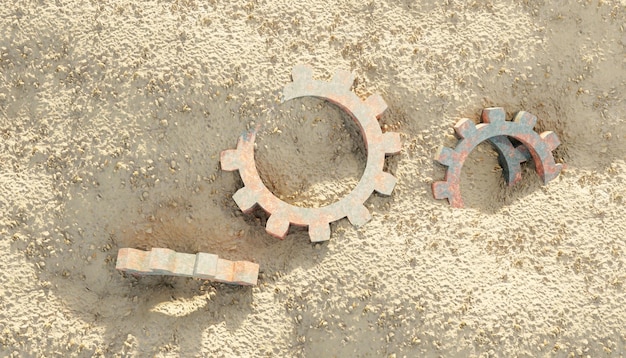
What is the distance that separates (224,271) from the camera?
5539 millimetres

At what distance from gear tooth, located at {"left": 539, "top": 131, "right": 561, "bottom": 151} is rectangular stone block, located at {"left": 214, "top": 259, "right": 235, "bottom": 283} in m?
3.15

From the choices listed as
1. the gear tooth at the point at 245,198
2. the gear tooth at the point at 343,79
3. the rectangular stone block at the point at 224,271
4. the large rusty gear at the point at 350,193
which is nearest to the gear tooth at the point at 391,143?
the large rusty gear at the point at 350,193

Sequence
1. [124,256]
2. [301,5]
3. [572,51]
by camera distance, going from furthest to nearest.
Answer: [572,51], [301,5], [124,256]

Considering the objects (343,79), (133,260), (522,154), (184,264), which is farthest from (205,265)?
(522,154)

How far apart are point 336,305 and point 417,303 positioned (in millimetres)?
692

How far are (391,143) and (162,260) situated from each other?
7.30 feet

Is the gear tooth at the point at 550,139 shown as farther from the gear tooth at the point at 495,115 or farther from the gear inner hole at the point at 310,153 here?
the gear inner hole at the point at 310,153

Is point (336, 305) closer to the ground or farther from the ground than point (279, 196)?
closer to the ground

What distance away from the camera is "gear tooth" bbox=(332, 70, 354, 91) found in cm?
606

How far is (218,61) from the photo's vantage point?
598 cm

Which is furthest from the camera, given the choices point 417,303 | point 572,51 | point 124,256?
point 572,51

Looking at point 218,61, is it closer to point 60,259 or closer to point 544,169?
point 60,259

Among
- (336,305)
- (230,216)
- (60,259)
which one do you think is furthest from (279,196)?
(60,259)

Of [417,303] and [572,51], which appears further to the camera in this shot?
[572,51]
